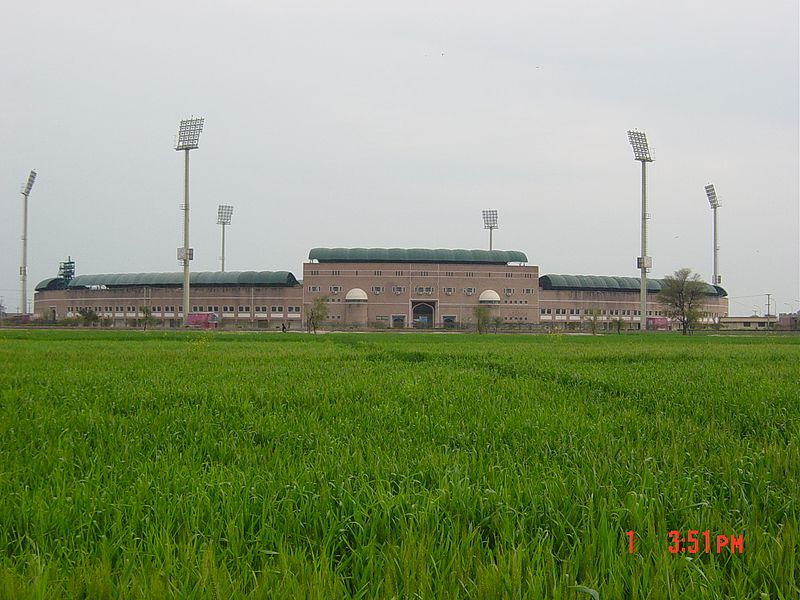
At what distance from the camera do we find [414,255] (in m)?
93.3

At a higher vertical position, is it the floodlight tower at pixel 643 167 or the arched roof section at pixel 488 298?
the floodlight tower at pixel 643 167

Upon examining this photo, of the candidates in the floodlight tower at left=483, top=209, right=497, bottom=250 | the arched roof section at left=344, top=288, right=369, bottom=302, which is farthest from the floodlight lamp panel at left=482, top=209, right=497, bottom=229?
the arched roof section at left=344, top=288, right=369, bottom=302

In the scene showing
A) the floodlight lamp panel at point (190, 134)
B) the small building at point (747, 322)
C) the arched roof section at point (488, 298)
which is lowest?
the small building at point (747, 322)

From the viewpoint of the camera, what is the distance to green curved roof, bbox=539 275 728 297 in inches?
3792

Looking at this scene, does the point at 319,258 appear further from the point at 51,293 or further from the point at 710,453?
the point at 710,453

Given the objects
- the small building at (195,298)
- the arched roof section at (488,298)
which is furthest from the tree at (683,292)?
the small building at (195,298)

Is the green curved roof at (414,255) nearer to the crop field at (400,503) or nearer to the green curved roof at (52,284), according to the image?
the green curved roof at (52,284)

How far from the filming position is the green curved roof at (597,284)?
96312mm

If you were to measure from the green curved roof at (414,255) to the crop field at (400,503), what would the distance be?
8524 centimetres

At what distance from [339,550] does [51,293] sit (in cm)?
11528

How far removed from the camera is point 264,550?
251cm
